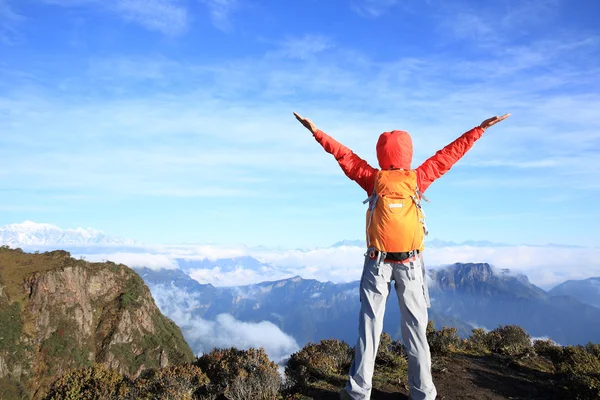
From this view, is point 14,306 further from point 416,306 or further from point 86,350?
point 416,306

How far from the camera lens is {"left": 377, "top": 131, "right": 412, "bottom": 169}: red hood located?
24.8 feet

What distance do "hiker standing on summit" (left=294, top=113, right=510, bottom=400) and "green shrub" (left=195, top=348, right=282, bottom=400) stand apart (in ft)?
8.87

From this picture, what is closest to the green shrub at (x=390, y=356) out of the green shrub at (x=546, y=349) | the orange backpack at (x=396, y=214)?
the green shrub at (x=546, y=349)

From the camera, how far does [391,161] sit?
7.59 meters

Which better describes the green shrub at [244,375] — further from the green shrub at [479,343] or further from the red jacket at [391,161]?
the green shrub at [479,343]

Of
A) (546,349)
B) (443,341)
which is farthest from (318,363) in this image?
(546,349)

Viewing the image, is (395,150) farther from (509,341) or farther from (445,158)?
(509,341)

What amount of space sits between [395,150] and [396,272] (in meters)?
2.03

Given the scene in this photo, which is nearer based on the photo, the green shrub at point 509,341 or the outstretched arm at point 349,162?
the outstretched arm at point 349,162

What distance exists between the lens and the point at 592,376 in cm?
996

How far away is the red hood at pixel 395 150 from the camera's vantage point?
755 centimetres

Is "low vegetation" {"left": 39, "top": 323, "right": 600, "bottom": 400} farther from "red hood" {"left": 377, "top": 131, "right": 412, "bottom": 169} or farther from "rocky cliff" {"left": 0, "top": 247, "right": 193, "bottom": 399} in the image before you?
"rocky cliff" {"left": 0, "top": 247, "right": 193, "bottom": 399}

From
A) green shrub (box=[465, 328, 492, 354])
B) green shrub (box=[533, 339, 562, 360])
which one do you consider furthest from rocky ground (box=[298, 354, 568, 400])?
green shrub (box=[465, 328, 492, 354])

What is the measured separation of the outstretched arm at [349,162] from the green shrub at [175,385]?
5.62 meters
